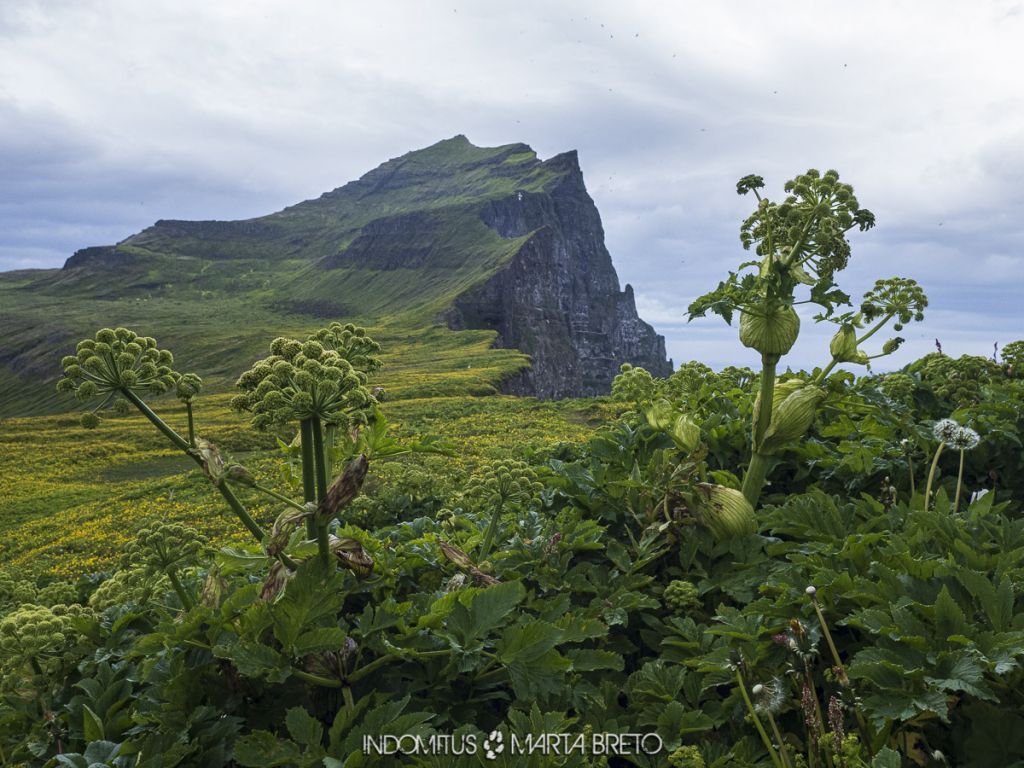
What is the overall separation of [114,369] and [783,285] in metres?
3.30

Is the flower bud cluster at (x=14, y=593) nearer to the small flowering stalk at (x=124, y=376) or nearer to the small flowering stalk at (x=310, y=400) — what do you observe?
the small flowering stalk at (x=124, y=376)

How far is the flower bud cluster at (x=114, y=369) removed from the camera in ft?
7.84

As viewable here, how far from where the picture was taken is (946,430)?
3.93m

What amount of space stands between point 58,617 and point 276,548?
1.46 m

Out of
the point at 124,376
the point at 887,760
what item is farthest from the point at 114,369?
the point at 887,760

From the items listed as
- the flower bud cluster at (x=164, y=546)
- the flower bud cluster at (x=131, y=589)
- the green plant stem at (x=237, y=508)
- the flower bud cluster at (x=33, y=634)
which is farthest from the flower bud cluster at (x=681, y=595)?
the flower bud cluster at (x=33, y=634)

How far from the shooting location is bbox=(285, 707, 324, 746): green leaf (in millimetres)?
2111

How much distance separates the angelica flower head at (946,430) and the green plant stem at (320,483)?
11.8 ft

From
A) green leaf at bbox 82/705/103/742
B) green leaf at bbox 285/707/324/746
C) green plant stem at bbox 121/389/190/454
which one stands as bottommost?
green leaf at bbox 82/705/103/742

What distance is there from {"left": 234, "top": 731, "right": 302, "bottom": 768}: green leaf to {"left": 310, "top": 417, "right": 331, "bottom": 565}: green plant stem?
61 cm

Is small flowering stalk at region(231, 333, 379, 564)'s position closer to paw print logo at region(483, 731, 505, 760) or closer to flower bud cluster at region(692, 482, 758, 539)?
paw print logo at region(483, 731, 505, 760)

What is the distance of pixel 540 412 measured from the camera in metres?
31.8

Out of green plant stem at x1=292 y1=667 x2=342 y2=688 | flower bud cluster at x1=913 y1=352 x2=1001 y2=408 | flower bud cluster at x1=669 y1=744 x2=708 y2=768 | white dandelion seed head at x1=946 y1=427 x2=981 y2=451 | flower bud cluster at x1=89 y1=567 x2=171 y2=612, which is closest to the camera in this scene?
flower bud cluster at x1=669 y1=744 x2=708 y2=768

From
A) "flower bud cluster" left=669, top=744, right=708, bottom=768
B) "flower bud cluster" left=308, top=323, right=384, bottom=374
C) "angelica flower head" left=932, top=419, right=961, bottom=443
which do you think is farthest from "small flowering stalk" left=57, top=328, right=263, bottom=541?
"angelica flower head" left=932, top=419, right=961, bottom=443
